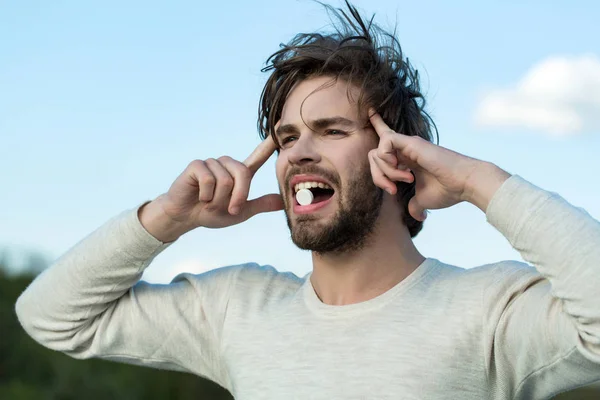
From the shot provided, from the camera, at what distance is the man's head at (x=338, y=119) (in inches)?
107

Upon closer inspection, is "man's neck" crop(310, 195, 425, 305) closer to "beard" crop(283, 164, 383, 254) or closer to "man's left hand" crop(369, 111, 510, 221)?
"beard" crop(283, 164, 383, 254)

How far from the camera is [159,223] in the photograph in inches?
109

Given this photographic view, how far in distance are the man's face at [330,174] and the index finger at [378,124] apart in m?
0.03

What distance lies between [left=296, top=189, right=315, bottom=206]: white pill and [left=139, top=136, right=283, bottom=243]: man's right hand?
178 millimetres

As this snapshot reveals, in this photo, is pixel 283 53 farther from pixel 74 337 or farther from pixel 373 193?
pixel 74 337

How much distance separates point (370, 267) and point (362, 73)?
0.74 m

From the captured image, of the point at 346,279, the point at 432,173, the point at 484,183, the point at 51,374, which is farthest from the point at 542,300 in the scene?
the point at 51,374

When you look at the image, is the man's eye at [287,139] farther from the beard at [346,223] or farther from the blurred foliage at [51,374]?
the blurred foliage at [51,374]

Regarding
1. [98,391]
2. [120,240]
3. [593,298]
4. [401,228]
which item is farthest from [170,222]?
[98,391]

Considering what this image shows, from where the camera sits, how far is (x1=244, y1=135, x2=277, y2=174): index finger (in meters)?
2.87

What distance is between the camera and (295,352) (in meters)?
2.61

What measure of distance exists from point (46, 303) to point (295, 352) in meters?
0.95

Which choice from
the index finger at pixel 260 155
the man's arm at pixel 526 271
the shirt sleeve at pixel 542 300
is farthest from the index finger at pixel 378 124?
the shirt sleeve at pixel 542 300

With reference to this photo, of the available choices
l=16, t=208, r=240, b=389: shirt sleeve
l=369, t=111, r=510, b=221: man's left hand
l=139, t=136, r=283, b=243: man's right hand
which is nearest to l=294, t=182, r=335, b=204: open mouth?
l=139, t=136, r=283, b=243: man's right hand
